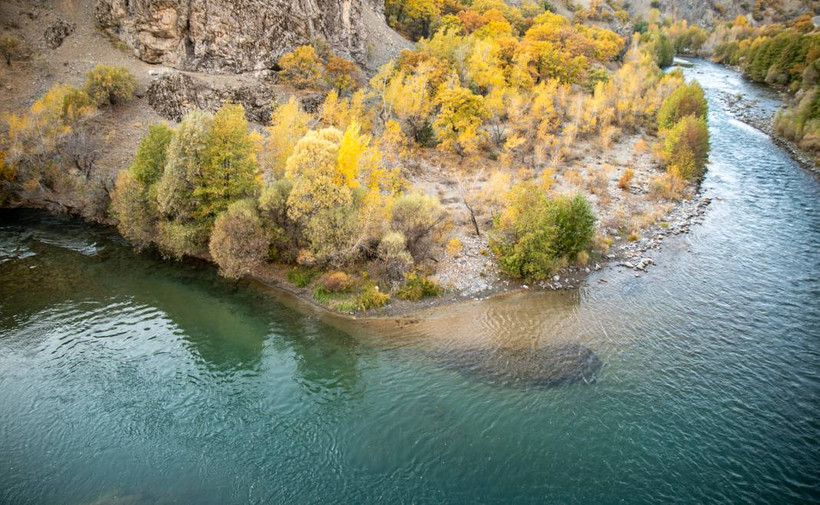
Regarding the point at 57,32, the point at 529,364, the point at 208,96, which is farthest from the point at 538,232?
the point at 57,32

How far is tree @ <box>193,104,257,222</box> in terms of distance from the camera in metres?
36.8

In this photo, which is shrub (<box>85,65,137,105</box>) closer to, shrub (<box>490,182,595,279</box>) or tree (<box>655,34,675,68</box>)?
shrub (<box>490,182,595,279</box>)

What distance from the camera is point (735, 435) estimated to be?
24.3 m

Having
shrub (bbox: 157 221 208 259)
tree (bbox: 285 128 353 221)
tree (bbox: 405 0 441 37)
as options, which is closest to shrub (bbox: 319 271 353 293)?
tree (bbox: 285 128 353 221)

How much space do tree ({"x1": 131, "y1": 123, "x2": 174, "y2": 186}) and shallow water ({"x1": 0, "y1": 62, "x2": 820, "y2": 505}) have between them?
7769 millimetres

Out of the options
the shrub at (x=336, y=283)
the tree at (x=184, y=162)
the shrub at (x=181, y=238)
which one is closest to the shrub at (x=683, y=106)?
the shrub at (x=336, y=283)

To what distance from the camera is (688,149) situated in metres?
57.3

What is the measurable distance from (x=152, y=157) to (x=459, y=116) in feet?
120

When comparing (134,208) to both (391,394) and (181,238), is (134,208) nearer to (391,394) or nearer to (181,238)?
(181,238)

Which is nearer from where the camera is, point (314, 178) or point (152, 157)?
point (314, 178)

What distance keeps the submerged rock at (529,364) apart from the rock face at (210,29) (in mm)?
52206

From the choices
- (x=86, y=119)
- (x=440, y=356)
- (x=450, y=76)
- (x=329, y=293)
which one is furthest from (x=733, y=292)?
Answer: (x=86, y=119)

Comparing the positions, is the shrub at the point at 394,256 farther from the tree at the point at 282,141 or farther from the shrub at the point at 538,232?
the tree at the point at 282,141

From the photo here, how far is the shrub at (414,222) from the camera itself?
125 feet
